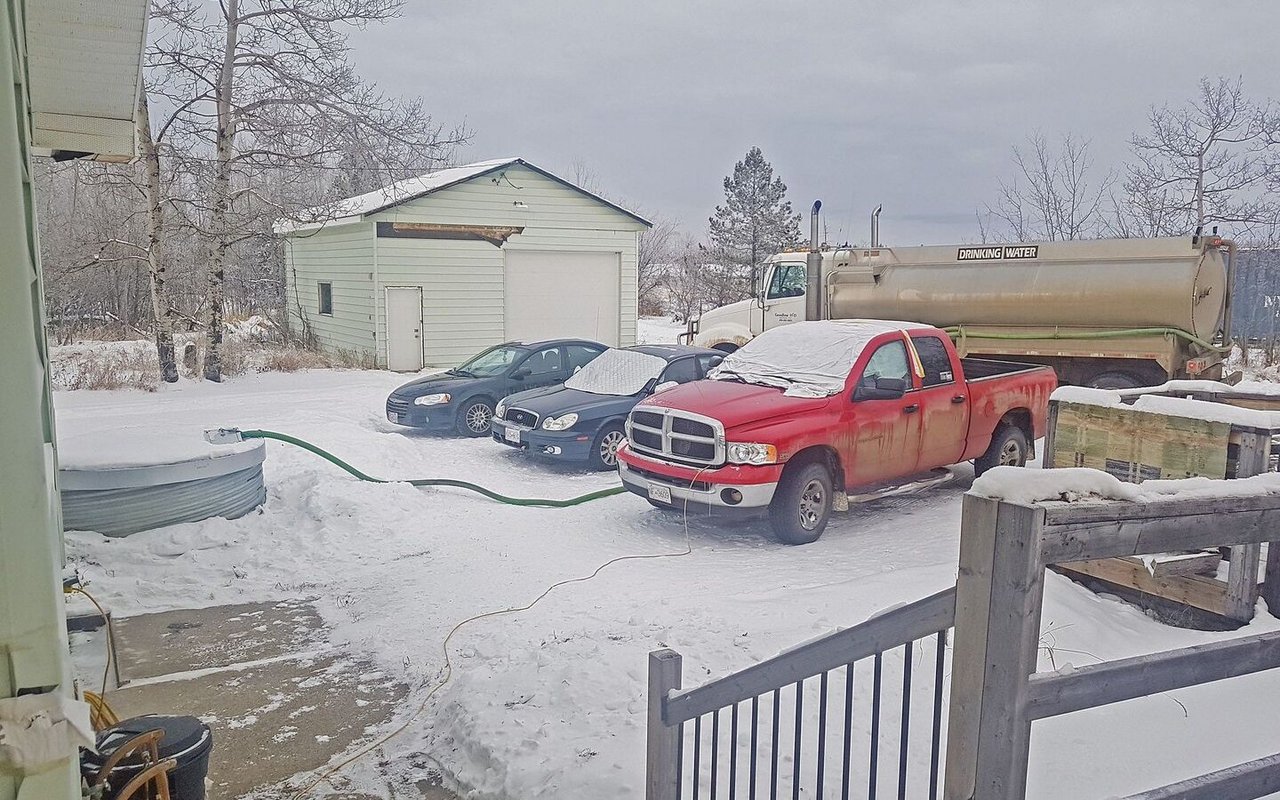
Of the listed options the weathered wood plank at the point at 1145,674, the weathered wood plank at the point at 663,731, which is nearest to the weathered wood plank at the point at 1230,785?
the weathered wood plank at the point at 1145,674

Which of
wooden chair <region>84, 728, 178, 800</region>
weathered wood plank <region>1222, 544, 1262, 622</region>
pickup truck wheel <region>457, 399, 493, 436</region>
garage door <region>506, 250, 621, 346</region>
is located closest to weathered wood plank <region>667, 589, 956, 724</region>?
wooden chair <region>84, 728, 178, 800</region>

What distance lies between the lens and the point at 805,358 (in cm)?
889

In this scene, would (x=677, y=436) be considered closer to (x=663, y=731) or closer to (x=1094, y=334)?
(x=663, y=731)

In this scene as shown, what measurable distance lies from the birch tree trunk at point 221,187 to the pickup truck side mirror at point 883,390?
43.3ft

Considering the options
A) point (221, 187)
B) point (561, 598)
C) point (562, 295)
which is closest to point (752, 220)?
point (562, 295)

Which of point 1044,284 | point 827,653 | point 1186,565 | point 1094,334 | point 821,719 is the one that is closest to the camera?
point 827,653

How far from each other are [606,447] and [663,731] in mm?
7769

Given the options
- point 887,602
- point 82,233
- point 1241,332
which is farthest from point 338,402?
point 1241,332

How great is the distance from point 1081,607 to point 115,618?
252 inches

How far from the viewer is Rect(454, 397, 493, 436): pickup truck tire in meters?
12.7

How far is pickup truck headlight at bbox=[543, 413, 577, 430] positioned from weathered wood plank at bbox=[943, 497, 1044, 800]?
28.4ft

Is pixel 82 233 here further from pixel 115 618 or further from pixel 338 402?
pixel 115 618

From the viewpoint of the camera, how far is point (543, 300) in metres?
21.9

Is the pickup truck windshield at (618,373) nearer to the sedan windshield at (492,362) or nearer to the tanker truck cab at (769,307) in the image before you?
the sedan windshield at (492,362)
